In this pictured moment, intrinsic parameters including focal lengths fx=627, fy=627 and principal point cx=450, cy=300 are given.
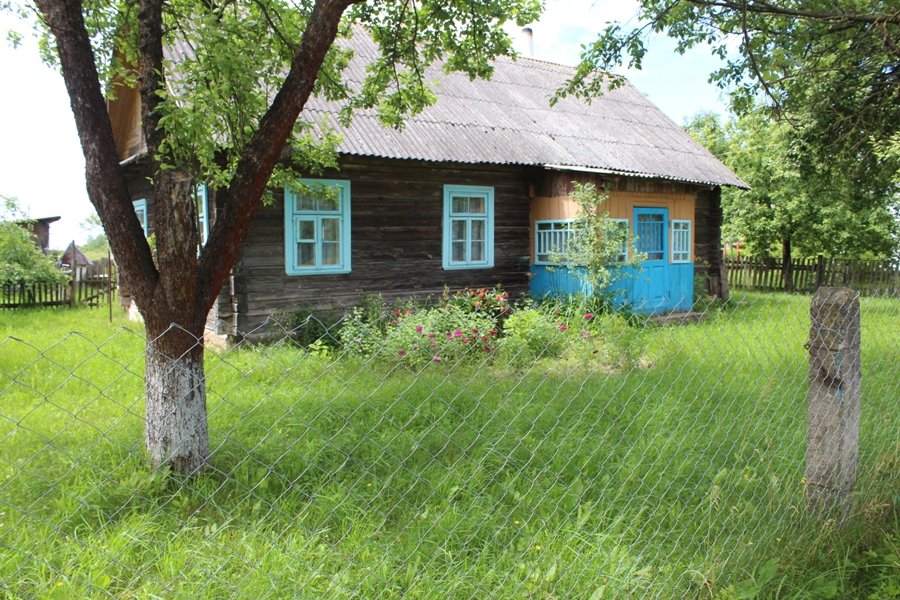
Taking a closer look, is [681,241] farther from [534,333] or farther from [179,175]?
[179,175]

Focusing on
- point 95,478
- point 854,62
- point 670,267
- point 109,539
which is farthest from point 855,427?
point 670,267

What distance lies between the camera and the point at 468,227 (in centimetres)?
1095

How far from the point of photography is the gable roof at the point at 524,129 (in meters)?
9.84

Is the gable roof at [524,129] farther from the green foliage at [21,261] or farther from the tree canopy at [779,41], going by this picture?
the green foliage at [21,261]

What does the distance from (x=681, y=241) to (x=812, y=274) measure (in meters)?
9.18

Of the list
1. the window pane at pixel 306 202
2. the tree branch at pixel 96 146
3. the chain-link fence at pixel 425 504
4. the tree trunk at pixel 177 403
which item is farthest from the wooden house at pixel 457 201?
the tree trunk at pixel 177 403

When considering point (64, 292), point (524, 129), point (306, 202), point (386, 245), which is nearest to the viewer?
point (306, 202)

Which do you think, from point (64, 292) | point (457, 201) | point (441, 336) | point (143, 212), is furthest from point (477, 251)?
point (64, 292)

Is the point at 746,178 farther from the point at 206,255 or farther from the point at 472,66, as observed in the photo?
the point at 206,255

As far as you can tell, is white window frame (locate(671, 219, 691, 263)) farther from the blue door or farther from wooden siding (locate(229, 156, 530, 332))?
wooden siding (locate(229, 156, 530, 332))

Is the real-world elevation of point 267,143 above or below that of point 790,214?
below

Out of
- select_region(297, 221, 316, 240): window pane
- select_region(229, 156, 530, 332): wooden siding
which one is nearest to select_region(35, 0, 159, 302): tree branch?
select_region(229, 156, 530, 332): wooden siding

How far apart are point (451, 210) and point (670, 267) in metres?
4.89

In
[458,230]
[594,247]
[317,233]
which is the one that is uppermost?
[458,230]
